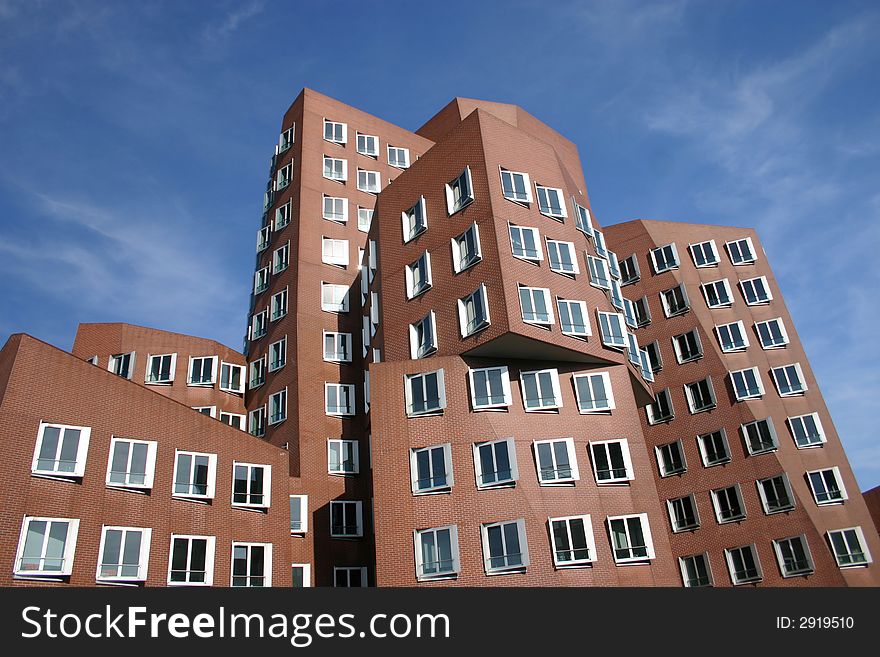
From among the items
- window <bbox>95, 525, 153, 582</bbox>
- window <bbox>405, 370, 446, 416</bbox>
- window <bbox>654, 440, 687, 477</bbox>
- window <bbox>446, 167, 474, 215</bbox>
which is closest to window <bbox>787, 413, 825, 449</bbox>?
window <bbox>654, 440, 687, 477</bbox>

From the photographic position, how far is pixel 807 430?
2169 inches

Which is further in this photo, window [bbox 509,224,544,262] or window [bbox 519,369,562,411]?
window [bbox 509,224,544,262]

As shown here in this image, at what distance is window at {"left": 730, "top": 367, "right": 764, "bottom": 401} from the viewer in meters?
56.6

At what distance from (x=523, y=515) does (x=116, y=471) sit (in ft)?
64.5

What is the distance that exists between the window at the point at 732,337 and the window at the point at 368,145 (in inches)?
1338

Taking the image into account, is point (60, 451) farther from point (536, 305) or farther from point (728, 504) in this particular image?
point (728, 504)

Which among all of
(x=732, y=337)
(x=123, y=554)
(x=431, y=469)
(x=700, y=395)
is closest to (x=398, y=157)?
(x=732, y=337)

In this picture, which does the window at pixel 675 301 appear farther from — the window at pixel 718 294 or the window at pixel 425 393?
the window at pixel 425 393

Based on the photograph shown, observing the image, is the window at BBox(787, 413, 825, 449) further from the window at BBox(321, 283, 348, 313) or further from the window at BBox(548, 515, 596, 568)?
the window at BBox(321, 283, 348, 313)

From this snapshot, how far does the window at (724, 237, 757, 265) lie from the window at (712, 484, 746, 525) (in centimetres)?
2126

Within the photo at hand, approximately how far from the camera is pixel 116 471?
34.4m

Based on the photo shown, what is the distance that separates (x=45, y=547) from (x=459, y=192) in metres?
30.2
